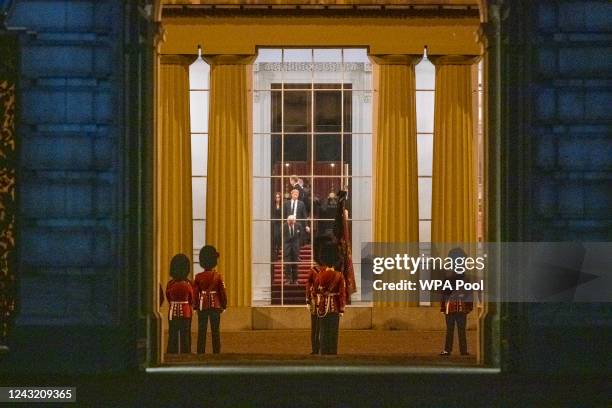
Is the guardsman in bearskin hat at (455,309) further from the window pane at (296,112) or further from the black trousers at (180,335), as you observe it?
the window pane at (296,112)

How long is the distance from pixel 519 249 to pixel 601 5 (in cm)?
278

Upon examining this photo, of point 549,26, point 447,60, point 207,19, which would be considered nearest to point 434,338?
point 447,60

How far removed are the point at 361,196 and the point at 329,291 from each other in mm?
6135

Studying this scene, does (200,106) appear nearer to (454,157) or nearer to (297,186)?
(297,186)

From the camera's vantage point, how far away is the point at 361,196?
962 inches

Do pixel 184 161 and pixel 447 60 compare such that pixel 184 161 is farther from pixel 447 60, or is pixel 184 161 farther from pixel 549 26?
pixel 549 26

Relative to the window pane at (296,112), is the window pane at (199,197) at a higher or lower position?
lower

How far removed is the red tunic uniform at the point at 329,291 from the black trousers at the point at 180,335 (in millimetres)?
1703

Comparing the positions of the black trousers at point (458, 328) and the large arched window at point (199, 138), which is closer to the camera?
the black trousers at point (458, 328)

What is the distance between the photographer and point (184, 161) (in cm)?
2400

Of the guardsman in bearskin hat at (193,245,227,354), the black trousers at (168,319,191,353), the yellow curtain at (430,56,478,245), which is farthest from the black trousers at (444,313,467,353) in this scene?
the yellow curtain at (430,56,478,245)

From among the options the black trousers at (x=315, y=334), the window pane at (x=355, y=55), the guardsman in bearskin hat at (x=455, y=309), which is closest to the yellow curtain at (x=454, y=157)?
the window pane at (x=355, y=55)

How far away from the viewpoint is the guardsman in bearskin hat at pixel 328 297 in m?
18.4

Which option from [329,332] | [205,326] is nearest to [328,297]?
[329,332]
